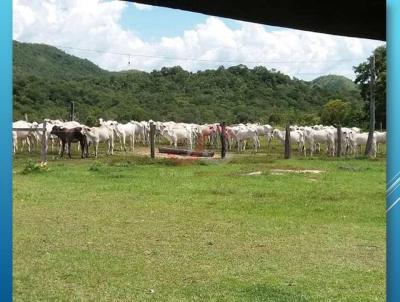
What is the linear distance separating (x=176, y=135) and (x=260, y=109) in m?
18.0

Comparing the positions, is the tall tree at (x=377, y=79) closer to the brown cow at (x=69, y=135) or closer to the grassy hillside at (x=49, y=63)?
the brown cow at (x=69, y=135)

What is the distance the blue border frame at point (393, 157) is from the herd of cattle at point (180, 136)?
61.8ft

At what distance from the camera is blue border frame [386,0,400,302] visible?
2.61m

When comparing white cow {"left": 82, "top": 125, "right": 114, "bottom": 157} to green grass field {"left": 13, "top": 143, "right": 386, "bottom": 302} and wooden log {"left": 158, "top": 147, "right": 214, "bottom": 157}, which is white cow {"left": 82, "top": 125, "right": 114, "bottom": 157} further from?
green grass field {"left": 13, "top": 143, "right": 386, "bottom": 302}

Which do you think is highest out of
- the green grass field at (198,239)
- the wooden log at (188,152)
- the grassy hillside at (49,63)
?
the grassy hillside at (49,63)

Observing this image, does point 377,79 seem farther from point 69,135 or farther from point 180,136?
point 69,135

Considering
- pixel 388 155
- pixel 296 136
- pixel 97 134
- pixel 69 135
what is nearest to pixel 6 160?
pixel 388 155

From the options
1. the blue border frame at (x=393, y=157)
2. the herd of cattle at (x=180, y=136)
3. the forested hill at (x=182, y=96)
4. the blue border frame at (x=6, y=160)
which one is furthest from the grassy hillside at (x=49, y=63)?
the blue border frame at (x=393, y=157)

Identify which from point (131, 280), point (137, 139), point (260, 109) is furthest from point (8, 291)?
point (260, 109)

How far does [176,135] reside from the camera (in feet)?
89.5

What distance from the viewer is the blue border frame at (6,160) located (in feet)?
7.90

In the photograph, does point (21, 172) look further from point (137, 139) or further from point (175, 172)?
point (137, 139)

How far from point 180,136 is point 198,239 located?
2024 cm

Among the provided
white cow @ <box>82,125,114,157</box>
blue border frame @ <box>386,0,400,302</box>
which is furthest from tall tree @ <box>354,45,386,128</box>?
blue border frame @ <box>386,0,400,302</box>
